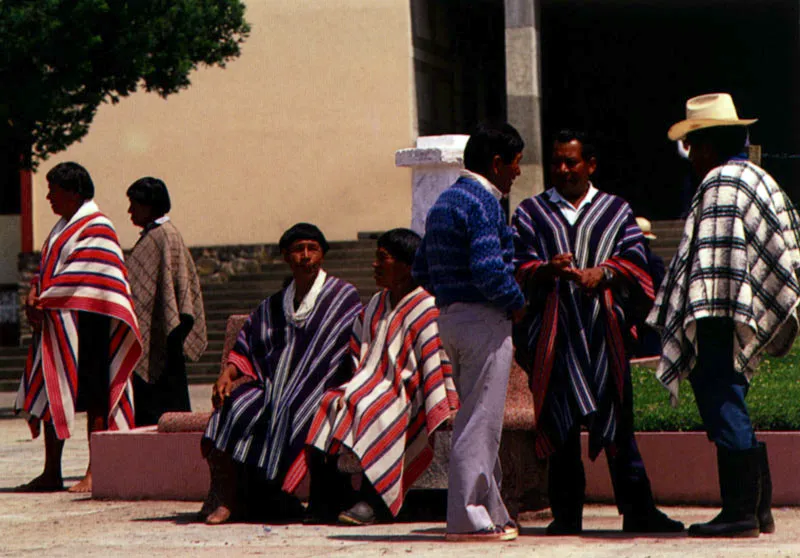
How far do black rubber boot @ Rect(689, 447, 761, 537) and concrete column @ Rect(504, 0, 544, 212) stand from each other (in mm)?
17000

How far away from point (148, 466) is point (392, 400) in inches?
70.3

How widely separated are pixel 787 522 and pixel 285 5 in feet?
62.9

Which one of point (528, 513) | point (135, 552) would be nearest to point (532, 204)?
Answer: point (528, 513)

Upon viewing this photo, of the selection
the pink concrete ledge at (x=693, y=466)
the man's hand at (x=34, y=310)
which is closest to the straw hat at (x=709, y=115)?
the pink concrete ledge at (x=693, y=466)

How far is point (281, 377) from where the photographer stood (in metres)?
7.21

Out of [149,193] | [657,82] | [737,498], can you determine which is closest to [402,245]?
[737,498]

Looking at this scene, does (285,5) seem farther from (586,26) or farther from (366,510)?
(366,510)

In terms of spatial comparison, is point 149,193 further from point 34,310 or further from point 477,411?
point 477,411

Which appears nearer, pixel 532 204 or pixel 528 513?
pixel 532 204

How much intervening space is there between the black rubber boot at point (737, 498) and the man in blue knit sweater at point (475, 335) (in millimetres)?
753

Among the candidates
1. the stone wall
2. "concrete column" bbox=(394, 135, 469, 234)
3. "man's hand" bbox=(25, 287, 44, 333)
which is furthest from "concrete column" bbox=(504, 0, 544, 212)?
"man's hand" bbox=(25, 287, 44, 333)

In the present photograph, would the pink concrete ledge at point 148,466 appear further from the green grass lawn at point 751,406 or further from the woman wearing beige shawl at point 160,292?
the green grass lawn at point 751,406

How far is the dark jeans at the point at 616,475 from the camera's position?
6.29 m

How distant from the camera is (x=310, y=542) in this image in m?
6.29
